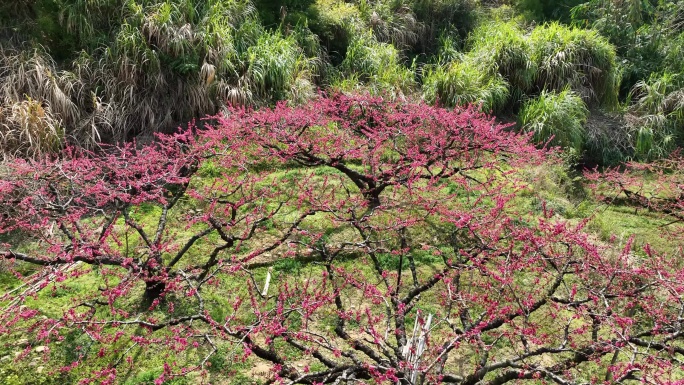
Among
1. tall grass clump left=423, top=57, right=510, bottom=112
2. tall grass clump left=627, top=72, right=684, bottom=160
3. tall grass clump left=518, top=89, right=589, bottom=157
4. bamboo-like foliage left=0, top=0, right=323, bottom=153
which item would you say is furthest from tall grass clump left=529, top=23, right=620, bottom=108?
bamboo-like foliage left=0, top=0, right=323, bottom=153

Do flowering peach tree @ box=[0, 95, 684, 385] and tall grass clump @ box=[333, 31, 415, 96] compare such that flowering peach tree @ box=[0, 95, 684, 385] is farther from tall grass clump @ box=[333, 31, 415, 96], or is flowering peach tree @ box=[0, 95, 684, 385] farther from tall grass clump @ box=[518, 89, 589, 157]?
tall grass clump @ box=[333, 31, 415, 96]

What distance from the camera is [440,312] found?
3.45m

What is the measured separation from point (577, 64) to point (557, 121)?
1324mm

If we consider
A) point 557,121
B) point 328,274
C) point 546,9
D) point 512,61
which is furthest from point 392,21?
point 328,274

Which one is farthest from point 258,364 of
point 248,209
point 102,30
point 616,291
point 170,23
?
point 102,30

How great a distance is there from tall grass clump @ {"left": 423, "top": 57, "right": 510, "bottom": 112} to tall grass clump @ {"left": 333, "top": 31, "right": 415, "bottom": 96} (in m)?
0.34

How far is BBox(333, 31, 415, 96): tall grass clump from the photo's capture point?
646cm

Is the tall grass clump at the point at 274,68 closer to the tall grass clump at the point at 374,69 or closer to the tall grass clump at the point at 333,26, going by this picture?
the tall grass clump at the point at 374,69

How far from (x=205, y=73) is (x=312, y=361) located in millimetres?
3665

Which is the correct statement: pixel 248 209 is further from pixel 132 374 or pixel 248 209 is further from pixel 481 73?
pixel 481 73

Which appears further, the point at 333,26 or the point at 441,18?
the point at 441,18

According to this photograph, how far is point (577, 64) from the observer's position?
272 inches

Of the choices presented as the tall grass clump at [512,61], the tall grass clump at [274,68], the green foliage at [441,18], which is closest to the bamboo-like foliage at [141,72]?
the tall grass clump at [274,68]

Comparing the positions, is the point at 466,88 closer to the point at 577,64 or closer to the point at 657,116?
the point at 577,64
